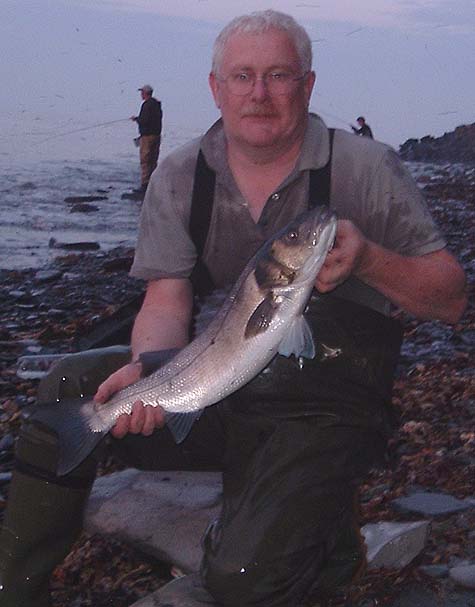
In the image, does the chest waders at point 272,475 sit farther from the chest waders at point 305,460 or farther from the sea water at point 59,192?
the sea water at point 59,192

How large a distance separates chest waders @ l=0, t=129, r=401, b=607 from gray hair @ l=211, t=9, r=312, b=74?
1.20 meters

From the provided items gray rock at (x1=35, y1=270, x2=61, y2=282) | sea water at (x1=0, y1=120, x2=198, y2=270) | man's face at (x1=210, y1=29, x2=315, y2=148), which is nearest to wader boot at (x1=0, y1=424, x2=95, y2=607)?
man's face at (x1=210, y1=29, x2=315, y2=148)

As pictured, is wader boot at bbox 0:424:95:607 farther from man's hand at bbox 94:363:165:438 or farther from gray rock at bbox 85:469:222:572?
gray rock at bbox 85:469:222:572

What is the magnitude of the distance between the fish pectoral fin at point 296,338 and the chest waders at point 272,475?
8.2 inches

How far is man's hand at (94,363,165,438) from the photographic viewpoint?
3942mm

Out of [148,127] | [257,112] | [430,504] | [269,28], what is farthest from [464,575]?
[148,127]

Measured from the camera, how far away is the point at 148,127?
2677 centimetres

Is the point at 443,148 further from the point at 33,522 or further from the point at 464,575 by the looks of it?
the point at 33,522

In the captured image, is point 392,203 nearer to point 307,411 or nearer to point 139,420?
point 307,411

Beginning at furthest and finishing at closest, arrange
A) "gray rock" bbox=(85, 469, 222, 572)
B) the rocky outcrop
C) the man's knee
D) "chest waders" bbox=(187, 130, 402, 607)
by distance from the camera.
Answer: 1. the rocky outcrop
2. "gray rock" bbox=(85, 469, 222, 572)
3. the man's knee
4. "chest waders" bbox=(187, 130, 402, 607)

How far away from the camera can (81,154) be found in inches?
1622

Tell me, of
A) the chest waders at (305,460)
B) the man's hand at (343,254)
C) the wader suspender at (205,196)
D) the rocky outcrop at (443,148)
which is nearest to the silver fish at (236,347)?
the man's hand at (343,254)

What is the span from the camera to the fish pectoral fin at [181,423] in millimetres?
3924

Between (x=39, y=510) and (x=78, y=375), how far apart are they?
1.99ft
